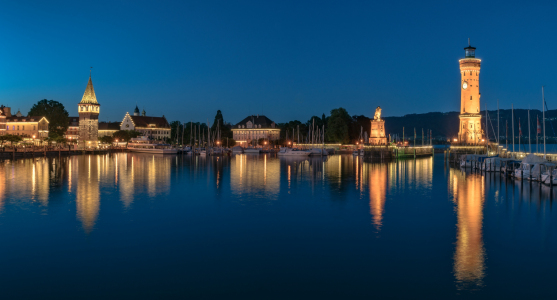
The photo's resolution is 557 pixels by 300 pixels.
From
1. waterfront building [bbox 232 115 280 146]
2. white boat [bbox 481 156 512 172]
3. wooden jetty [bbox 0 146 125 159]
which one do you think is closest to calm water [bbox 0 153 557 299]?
white boat [bbox 481 156 512 172]

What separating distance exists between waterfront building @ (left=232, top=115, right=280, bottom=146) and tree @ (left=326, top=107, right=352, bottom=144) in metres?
29.1

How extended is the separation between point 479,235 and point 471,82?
67.7 metres

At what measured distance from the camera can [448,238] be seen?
17516mm

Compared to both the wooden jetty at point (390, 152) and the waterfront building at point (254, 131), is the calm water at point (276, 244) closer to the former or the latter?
the wooden jetty at point (390, 152)

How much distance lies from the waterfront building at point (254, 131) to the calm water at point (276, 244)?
107 m

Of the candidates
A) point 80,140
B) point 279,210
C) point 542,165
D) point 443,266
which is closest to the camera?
point 443,266

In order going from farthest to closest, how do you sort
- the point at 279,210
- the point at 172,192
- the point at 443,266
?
the point at 172,192, the point at 279,210, the point at 443,266

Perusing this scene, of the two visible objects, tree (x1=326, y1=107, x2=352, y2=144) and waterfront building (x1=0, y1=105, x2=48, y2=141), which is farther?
tree (x1=326, y1=107, x2=352, y2=144)

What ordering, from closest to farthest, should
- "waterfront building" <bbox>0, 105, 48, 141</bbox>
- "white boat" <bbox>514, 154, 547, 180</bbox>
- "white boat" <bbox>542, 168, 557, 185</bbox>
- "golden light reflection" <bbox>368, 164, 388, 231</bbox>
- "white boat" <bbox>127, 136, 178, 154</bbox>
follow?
Answer: "golden light reflection" <bbox>368, 164, 388, 231</bbox>
"white boat" <bbox>542, 168, 557, 185</bbox>
"white boat" <bbox>514, 154, 547, 180</bbox>
"white boat" <bbox>127, 136, 178, 154</bbox>
"waterfront building" <bbox>0, 105, 48, 141</bbox>

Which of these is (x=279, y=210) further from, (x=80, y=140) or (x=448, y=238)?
(x=80, y=140)

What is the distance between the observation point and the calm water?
1227cm

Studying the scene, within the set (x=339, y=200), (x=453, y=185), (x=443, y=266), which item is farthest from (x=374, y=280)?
(x=453, y=185)

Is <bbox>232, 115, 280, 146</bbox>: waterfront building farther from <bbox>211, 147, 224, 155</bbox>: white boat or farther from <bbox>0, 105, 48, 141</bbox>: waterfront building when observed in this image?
<bbox>0, 105, 48, 141</bbox>: waterfront building

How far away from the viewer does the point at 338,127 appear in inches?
4296
